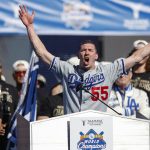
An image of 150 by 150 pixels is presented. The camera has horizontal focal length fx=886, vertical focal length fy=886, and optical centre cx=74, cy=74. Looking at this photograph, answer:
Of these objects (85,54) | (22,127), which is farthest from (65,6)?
(22,127)

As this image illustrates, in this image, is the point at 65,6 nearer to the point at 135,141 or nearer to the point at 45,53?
the point at 45,53

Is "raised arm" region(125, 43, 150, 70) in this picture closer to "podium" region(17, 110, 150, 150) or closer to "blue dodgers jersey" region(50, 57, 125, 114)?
"blue dodgers jersey" region(50, 57, 125, 114)

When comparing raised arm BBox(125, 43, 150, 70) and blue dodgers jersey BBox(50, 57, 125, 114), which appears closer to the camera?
blue dodgers jersey BBox(50, 57, 125, 114)

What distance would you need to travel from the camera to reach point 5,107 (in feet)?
32.6

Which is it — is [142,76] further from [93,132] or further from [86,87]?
[93,132]

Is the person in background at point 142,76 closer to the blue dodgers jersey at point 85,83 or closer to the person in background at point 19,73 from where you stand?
the person in background at point 19,73

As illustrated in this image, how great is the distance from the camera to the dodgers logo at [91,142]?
6.92 meters

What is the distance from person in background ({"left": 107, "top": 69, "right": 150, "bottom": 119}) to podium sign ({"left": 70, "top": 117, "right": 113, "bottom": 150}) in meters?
2.51

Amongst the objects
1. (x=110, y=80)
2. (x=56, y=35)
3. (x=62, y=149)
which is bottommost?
(x=62, y=149)

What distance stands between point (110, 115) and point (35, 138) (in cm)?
62

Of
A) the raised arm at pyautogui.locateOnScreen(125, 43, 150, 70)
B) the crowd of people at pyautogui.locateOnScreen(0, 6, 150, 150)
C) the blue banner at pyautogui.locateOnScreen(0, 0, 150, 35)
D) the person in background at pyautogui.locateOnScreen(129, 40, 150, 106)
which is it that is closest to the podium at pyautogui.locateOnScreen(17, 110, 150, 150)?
the crowd of people at pyautogui.locateOnScreen(0, 6, 150, 150)

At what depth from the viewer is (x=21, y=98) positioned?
9.77 m

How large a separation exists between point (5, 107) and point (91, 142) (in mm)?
3135

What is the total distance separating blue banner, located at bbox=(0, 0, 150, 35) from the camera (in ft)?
41.4
